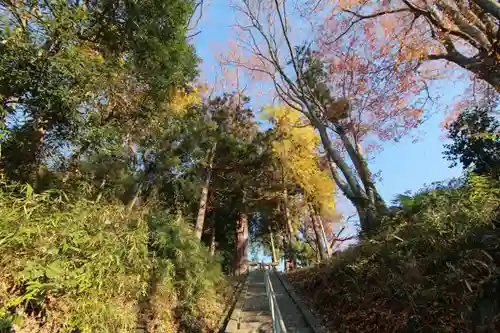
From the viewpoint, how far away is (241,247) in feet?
60.7

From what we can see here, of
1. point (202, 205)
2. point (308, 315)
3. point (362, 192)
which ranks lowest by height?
point (308, 315)

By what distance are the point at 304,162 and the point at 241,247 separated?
19.3 feet

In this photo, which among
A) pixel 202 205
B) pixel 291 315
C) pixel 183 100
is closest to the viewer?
pixel 291 315

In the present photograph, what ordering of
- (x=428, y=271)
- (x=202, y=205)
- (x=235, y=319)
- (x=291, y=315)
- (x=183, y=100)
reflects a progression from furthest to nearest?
(x=202, y=205)
(x=183, y=100)
(x=235, y=319)
(x=291, y=315)
(x=428, y=271)

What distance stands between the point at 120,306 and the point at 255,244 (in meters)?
23.3

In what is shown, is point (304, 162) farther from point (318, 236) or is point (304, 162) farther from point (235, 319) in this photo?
point (235, 319)

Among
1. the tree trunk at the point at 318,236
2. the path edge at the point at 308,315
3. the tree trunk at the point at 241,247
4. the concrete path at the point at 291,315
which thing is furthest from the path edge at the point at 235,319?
the tree trunk at the point at 241,247

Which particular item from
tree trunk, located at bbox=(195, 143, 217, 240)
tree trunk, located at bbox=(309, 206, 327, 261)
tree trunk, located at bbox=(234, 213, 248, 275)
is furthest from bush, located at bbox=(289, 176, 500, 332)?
tree trunk, located at bbox=(234, 213, 248, 275)

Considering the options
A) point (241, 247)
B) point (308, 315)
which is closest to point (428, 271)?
point (308, 315)

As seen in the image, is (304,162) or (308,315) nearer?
(308,315)

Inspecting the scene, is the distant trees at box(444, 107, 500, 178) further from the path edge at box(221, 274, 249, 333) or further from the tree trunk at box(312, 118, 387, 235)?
the path edge at box(221, 274, 249, 333)

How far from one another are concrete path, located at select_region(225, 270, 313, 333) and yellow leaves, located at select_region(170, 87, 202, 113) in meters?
5.62

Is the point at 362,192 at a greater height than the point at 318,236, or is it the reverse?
the point at 318,236

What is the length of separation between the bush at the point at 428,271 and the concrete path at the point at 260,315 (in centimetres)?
57
